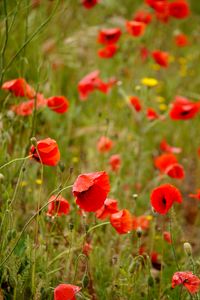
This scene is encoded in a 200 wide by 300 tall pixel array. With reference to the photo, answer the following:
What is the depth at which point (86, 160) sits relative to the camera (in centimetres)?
326

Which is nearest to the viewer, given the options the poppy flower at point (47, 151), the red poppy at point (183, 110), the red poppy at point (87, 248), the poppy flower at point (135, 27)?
the poppy flower at point (47, 151)

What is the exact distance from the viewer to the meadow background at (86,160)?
1.95m

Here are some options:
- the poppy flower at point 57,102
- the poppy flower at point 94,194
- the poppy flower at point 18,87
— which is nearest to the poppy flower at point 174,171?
the poppy flower at point 57,102

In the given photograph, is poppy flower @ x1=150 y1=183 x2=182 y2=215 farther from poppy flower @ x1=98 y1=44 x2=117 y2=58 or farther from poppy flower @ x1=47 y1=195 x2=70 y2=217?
poppy flower @ x1=98 y1=44 x2=117 y2=58

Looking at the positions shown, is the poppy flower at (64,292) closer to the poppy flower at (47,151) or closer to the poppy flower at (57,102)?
the poppy flower at (47,151)

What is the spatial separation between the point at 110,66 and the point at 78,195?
8.95 feet

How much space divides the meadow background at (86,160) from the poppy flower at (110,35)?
0.64 ft

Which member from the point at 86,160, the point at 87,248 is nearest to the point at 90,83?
the point at 86,160

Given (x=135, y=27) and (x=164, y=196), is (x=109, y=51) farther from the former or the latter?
(x=164, y=196)

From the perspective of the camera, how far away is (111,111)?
3.76 metres

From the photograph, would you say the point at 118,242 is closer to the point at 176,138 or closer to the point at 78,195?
the point at 78,195

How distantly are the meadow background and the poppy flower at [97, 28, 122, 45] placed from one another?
7.7 inches

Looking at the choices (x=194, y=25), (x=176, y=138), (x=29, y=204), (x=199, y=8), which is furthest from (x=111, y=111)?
(x=199, y=8)

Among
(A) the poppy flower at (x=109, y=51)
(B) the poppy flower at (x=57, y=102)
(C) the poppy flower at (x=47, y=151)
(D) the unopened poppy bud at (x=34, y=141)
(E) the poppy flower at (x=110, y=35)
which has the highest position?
(D) the unopened poppy bud at (x=34, y=141)
